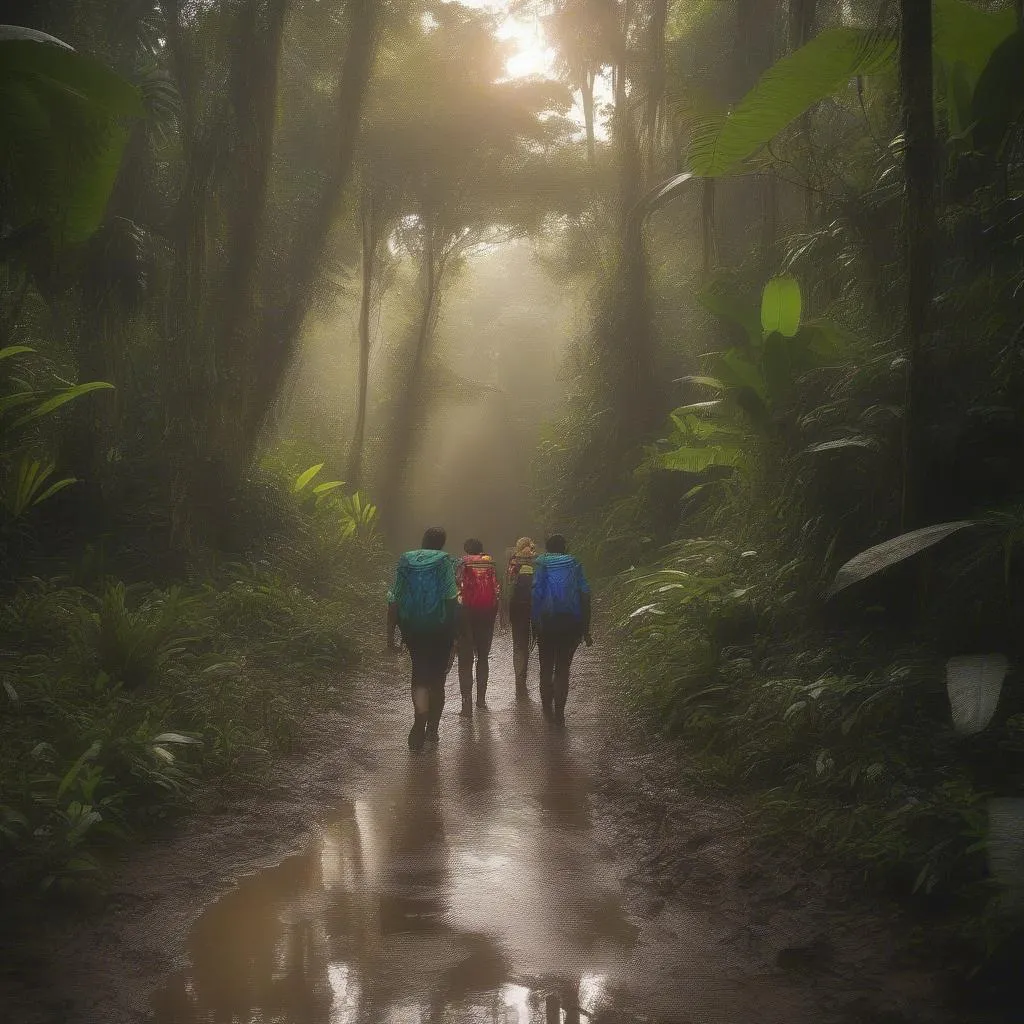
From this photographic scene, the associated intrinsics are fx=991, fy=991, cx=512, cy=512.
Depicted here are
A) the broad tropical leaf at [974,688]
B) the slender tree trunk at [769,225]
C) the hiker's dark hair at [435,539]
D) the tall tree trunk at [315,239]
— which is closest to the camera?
the broad tropical leaf at [974,688]

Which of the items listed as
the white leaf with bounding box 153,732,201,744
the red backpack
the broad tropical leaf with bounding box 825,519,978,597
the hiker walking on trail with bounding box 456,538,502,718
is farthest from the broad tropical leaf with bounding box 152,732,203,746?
the broad tropical leaf with bounding box 825,519,978,597

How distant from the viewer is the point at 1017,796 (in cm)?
450

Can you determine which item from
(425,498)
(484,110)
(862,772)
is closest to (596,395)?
(484,110)

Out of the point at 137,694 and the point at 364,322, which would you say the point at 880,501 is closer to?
the point at 137,694

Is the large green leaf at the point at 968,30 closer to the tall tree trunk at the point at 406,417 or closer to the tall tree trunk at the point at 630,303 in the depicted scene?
the tall tree trunk at the point at 630,303

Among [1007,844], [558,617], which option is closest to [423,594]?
[558,617]

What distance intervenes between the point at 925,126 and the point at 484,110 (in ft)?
65.6

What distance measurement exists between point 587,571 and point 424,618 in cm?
1047

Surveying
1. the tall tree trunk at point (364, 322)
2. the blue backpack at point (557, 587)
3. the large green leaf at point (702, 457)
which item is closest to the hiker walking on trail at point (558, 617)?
the blue backpack at point (557, 587)

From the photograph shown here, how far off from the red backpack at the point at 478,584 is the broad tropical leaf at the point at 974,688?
17.3 ft

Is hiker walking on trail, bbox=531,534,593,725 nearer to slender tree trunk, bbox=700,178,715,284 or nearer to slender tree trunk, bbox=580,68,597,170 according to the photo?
slender tree trunk, bbox=700,178,715,284

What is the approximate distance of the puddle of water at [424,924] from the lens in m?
3.84

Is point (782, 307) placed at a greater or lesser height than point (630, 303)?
lesser

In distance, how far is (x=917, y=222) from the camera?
6262mm
